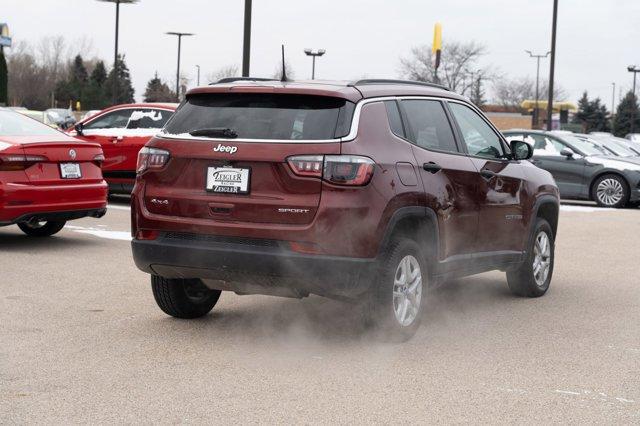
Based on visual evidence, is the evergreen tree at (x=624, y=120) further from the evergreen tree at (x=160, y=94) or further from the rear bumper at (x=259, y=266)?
the rear bumper at (x=259, y=266)

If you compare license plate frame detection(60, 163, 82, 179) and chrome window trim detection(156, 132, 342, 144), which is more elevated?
chrome window trim detection(156, 132, 342, 144)

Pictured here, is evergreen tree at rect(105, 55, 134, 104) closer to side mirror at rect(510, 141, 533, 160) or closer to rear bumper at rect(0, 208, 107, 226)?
rear bumper at rect(0, 208, 107, 226)

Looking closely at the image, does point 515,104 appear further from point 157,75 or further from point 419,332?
point 419,332

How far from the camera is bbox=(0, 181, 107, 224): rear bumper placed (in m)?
10.5

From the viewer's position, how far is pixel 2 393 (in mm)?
5324

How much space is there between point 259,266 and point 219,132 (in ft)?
3.10

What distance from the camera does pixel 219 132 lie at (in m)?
6.57

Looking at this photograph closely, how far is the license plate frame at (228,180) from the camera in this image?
6.40 meters

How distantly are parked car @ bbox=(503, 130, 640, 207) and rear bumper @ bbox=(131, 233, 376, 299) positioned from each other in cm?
1571

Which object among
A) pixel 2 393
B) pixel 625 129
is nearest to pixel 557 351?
pixel 2 393

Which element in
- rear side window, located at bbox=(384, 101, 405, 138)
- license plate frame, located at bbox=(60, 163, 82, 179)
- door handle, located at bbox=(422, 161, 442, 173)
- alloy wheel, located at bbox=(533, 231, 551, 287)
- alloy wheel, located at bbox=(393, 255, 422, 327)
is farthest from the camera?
license plate frame, located at bbox=(60, 163, 82, 179)

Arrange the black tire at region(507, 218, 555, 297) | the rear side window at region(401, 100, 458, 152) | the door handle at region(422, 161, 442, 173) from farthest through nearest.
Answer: the black tire at region(507, 218, 555, 297), the rear side window at region(401, 100, 458, 152), the door handle at region(422, 161, 442, 173)

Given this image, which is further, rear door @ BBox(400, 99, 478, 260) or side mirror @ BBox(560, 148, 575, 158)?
side mirror @ BBox(560, 148, 575, 158)

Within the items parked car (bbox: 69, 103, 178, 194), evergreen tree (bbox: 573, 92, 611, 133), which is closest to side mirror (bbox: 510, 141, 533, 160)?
parked car (bbox: 69, 103, 178, 194)
